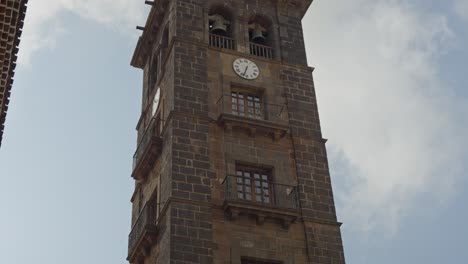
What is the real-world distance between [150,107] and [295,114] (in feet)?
28.0

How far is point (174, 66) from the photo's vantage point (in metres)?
37.4

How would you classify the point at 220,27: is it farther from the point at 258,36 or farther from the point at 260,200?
the point at 260,200

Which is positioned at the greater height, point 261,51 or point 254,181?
point 261,51

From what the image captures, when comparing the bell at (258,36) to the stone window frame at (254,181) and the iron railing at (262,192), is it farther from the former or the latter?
the iron railing at (262,192)

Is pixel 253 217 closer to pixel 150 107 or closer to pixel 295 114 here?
pixel 295 114

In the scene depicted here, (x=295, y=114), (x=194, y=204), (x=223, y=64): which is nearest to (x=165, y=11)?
(x=223, y=64)

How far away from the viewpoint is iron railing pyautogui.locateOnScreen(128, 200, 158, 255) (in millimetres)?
34531

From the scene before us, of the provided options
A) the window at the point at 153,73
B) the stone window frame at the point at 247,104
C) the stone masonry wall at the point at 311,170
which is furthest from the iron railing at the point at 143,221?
the window at the point at 153,73

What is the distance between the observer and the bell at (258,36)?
136 feet

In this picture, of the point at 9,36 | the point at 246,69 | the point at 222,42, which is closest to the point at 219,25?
the point at 222,42

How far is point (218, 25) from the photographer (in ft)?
133

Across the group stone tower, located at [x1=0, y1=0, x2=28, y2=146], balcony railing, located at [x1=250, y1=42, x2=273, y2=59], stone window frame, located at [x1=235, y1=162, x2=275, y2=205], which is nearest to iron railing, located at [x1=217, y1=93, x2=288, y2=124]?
stone window frame, located at [x1=235, y1=162, x2=275, y2=205]

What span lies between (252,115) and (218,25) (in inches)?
245

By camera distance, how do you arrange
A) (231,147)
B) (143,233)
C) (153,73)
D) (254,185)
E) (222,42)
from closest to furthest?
1. (143,233)
2. (254,185)
3. (231,147)
4. (222,42)
5. (153,73)
